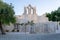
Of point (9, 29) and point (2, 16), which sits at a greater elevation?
point (2, 16)

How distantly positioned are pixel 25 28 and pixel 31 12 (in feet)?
24.5

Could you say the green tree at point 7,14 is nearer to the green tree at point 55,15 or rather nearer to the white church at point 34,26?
the white church at point 34,26

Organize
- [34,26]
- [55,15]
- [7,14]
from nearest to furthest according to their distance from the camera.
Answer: [7,14]
[55,15]
[34,26]

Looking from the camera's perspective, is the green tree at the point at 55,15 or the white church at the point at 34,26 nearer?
the green tree at the point at 55,15

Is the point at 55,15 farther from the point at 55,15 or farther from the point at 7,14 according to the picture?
the point at 7,14

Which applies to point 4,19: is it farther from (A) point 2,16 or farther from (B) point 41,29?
(B) point 41,29

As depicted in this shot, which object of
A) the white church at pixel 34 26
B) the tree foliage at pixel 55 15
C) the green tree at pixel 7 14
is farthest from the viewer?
the white church at pixel 34 26

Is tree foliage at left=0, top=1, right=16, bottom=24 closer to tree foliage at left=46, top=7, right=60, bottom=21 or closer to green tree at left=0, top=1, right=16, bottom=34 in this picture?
green tree at left=0, top=1, right=16, bottom=34

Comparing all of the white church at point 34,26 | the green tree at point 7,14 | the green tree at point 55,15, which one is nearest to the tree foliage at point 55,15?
the green tree at point 55,15

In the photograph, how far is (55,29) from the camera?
107ft

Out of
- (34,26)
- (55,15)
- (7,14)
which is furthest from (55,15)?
(7,14)

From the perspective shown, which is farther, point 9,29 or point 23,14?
point 23,14

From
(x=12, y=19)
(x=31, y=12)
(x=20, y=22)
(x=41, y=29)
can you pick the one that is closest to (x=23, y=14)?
(x=31, y=12)

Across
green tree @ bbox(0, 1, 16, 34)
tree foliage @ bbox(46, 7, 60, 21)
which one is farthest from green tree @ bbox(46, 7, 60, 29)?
green tree @ bbox(0, 1, 16, 34)
